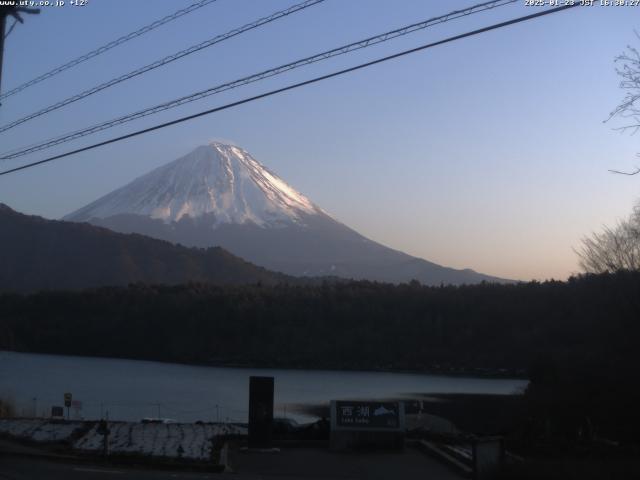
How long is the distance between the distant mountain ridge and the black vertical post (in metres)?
114

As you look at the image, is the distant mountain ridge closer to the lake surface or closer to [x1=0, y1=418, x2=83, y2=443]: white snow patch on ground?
the lake surface

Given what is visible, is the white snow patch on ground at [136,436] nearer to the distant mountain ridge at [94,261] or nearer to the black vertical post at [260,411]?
the black vertical post at [260,411]

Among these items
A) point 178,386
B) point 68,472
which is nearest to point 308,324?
point 178,386

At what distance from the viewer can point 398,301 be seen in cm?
10612

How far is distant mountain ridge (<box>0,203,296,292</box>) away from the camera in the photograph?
456 feet

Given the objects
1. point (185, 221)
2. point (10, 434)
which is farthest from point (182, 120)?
point (185, 221)

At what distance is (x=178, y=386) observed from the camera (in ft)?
216

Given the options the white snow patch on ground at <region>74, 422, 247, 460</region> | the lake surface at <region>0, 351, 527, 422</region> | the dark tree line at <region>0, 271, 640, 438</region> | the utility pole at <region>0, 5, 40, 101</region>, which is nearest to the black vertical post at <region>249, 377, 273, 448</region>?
the white snow patch on ground at <region>74, 422, 247, 460</region>

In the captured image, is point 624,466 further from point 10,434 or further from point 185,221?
point 185,221

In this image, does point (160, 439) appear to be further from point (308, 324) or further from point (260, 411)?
point (308, 324)

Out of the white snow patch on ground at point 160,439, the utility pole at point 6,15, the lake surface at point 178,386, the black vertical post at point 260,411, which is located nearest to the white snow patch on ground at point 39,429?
the white snow patch on ground at point 160,439

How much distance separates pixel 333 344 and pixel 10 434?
77.7 meters

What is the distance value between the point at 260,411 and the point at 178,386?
45547 mm

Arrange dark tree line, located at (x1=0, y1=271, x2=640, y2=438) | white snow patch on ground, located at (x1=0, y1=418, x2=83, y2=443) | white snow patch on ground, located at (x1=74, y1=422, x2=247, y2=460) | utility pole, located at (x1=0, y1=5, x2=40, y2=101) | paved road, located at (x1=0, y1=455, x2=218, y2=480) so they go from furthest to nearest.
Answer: dark tree line, located at (x1=0, y1=271, x2=640, y2=438) → white snow patch on ground, located at (x1=0, y1=418, x2=83, y2=443) → white snow patch on ground, located at (x1=74, y1=422, x2=247, y2=460) → paved road, located at (x1=0, y1=455, x2=218, y2=480) → utility pole, located at (x1=0, y1=5, x2=40, y2=101)
